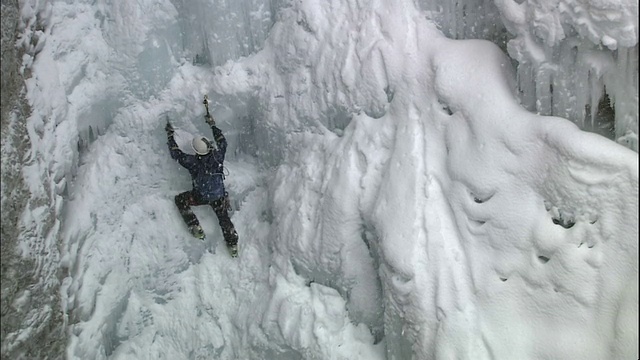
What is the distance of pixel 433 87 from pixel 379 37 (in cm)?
51

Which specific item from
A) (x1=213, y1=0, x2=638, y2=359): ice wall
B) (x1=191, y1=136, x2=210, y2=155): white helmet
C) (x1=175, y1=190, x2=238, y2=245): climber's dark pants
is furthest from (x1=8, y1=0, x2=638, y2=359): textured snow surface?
(x1=191, y1=136, x2=210, y2=155): white helmet

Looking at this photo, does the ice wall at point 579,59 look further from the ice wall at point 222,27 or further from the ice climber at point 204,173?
the ice climber at point 204,173

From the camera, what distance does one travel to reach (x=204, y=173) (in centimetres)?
417

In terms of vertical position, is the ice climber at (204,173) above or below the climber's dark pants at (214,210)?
A: above

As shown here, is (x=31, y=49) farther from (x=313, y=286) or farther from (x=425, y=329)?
(x=425, y=329)

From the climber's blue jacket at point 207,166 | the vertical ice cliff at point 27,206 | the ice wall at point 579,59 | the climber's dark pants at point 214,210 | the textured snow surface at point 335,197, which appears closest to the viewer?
the ice wall at point 579,59

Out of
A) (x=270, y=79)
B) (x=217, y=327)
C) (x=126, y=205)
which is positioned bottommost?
(x=217, y=327)

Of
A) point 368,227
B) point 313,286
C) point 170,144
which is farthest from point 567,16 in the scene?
point 170,144

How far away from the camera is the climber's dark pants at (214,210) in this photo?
4324mm

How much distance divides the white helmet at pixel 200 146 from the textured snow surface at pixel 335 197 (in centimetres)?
39

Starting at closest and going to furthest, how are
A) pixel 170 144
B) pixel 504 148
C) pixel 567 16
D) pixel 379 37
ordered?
1. pixel 567 16
2. pixel 504 148
3. pixel 379 37
4. pixel 170 144

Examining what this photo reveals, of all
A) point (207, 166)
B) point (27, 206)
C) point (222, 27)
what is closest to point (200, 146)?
point (207, 166)

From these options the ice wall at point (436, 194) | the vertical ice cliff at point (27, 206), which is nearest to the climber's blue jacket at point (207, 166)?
the ice wall at point (436, 194)

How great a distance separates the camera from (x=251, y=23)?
4328 millimetres
